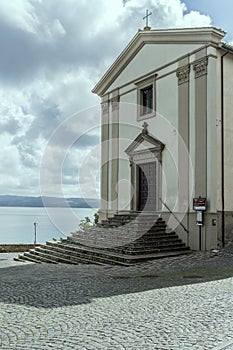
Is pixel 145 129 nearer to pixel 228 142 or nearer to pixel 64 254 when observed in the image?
pixel 228 142

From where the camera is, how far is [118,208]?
60.8 feet

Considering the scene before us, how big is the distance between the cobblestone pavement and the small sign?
3112 mm

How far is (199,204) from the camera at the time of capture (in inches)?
527

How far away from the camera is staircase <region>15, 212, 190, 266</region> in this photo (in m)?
12.3

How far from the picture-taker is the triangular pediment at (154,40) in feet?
45.3

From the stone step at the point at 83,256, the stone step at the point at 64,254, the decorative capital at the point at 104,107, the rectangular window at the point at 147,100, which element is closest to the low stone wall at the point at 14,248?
the stone step at the point at 64,254

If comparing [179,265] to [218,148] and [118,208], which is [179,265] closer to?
[218,148]

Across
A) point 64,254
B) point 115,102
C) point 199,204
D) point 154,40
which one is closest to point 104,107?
point 115,102

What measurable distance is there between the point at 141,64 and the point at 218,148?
583 cm

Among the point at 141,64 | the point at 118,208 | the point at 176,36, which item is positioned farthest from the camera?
the point at 118,208

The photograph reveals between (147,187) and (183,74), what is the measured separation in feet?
15.6

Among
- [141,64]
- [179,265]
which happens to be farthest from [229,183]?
[141,64]

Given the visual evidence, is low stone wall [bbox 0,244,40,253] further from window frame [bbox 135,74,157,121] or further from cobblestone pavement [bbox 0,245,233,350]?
cobblestone pavement [bbox 0,245,233,350]

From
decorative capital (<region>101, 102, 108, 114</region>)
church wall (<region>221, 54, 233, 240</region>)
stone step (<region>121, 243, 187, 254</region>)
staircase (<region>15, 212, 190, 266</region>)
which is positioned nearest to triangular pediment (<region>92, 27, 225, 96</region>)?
decorative capital (<region>101, 102, 108, 114</region>)
